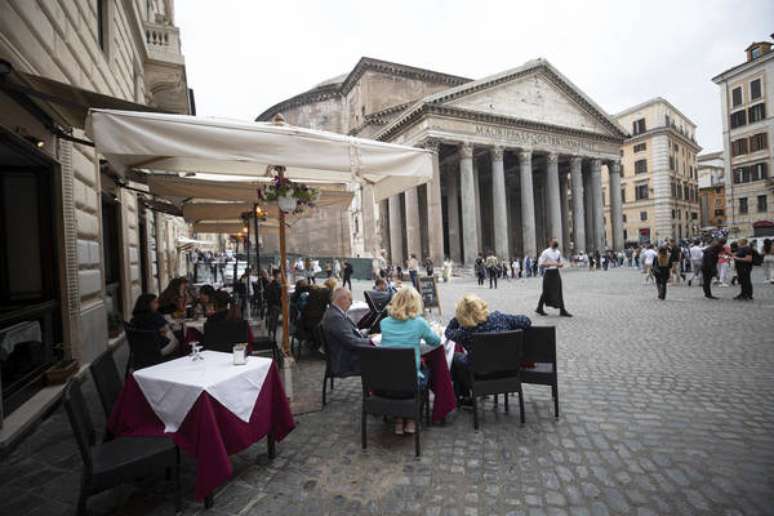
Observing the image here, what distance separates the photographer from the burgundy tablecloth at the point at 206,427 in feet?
8.48

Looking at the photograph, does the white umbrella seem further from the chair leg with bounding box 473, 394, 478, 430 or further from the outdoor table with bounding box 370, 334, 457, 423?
the chair leg with bounding box 473, 394, 478, 430

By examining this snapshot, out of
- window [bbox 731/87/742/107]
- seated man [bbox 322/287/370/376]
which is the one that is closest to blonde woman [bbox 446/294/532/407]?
seated man [bbox 322/287/370/376]

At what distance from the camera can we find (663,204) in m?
46.1

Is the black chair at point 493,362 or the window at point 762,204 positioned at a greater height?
the window at point 762,204

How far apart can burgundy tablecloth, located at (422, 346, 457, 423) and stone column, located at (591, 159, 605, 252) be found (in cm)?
3497

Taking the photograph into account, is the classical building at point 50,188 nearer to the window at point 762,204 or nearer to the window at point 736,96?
the window at point 762,204

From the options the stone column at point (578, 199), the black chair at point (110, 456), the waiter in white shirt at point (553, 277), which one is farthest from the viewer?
the stone column at point (578, 199)

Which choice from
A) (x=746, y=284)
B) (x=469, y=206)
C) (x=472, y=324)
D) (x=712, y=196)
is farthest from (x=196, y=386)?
(x=712, y=196)

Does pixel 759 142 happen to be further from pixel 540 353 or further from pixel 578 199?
pixel 540 353

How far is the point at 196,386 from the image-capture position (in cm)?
268

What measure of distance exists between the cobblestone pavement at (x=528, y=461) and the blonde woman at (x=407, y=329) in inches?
20.6

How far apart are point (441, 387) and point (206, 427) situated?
2.07 meters

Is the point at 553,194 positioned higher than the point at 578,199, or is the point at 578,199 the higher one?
the point at 553,194

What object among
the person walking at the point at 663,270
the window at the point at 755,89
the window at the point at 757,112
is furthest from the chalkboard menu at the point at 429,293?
the window at the point at 755,89
